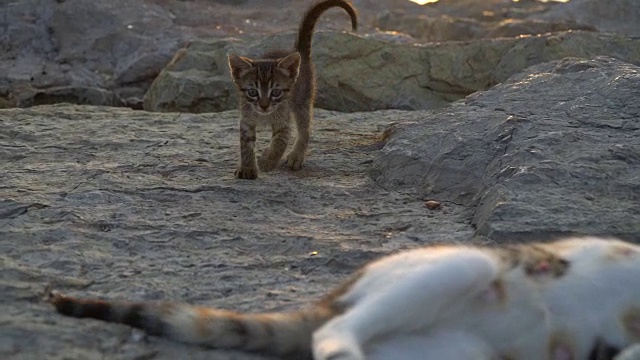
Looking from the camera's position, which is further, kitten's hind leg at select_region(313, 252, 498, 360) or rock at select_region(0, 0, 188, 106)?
rock at select_region(0, 0, 188, 106)

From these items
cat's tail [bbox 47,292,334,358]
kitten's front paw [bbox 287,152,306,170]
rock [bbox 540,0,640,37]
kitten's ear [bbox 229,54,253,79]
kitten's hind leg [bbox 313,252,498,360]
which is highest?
rock [bbox 540,0,640,37]

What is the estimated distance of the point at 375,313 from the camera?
3.14m

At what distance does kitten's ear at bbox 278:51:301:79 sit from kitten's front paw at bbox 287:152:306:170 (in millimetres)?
669

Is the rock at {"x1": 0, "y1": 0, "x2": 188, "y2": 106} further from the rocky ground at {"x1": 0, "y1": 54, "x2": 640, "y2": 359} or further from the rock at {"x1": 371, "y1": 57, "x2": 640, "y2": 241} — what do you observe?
the rock at {"x1": 371, "y1": 57, "x2": 640, "y2": 241}

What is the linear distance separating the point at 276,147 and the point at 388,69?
4.21 m

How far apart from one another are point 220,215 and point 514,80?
3.32 meters

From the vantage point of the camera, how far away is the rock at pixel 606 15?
58.2 feet

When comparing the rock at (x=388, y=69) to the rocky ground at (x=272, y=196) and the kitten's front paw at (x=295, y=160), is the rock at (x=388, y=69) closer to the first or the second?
the rocky ground at (x=272, y=196)

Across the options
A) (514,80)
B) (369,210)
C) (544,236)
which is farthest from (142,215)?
(514,80)

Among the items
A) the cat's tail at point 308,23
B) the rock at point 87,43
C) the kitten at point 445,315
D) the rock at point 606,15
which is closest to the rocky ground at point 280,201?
the kitten at point 445,315

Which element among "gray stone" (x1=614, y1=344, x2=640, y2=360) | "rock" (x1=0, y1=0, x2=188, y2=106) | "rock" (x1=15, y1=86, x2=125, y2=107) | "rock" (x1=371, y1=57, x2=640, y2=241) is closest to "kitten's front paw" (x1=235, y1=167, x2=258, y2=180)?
"rock" (x1=371, y1=57, x2=640, y2=241)

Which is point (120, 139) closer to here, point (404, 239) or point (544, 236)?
point (404, 239)

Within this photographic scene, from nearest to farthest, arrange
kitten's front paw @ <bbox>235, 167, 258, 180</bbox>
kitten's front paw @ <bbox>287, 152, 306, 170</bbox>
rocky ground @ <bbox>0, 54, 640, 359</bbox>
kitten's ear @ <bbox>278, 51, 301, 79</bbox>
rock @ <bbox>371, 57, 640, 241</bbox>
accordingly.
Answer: rocky ground @ <bbox>0, 54, 640, 359</bbox>, rock @ <bbox>371, 57, 640, 241</bbox>, kitten's front paw @ <bbox>235, 167, 258, 180</bbox>, kitten's front paw @ <bbox>287, 152, 306, 170</bbox>, kitten's ear @ <bbox>278, 51, 301, 79</bbox>

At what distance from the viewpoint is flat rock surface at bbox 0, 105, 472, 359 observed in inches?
149
